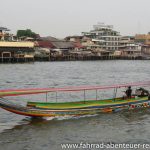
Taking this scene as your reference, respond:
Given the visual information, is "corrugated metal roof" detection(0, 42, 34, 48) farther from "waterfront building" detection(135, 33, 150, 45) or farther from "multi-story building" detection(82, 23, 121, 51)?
A: "waterfront building" detection(135, 33, 150, 45)

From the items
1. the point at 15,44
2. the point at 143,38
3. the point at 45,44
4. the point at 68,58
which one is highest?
the point at 143,38

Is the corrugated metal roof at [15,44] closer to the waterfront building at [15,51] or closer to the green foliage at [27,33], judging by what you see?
the waterfront building at [15,51]

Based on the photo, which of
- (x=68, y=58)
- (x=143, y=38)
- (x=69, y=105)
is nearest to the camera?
(x=69, y=105)

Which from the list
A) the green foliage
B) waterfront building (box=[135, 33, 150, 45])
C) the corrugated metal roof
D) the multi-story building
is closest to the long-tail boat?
the corrugated metal roof

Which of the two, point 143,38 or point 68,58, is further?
point 143,38

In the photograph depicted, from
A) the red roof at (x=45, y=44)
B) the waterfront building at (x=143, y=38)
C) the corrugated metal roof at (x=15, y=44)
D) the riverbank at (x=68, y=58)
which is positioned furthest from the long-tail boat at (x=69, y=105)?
the waterfront building at (x=143, y=38)

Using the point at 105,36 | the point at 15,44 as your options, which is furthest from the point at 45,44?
the point at 105,36

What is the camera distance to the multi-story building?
99.7 m

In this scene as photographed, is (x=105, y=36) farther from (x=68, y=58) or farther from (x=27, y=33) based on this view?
(x=27, y=33)

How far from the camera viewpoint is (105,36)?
99.4 metres

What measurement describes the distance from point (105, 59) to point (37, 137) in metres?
80.9

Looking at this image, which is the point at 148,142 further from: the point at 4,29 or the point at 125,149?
the point at 4,29

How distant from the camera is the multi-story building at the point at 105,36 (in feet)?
327

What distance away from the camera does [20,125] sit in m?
15.9
